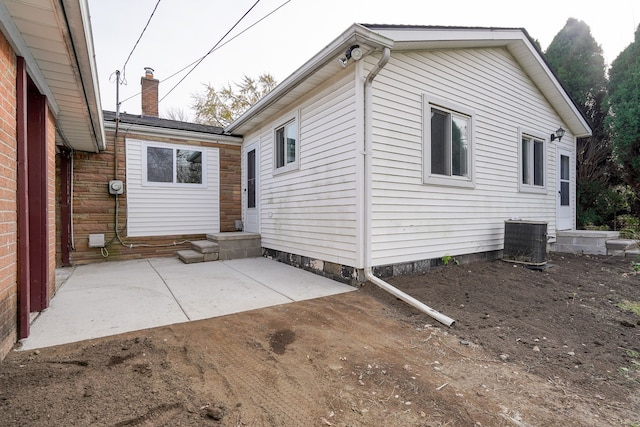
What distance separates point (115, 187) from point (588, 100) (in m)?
14.7

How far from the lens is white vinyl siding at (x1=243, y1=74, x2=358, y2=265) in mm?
4328

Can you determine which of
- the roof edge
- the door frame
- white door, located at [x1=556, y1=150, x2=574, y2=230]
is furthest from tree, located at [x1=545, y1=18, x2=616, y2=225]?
the roof edge

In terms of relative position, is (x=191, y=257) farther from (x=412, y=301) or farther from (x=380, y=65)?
(x=380, y=65)

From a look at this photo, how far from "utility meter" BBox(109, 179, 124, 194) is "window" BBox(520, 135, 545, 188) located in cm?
889

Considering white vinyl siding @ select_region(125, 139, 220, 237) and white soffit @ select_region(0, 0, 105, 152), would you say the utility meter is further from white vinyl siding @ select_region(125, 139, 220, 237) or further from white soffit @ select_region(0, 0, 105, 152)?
white soffit @ select_region(0, 0, 105, 152)

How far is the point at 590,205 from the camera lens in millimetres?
9797

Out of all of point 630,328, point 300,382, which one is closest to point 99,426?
point 300,382

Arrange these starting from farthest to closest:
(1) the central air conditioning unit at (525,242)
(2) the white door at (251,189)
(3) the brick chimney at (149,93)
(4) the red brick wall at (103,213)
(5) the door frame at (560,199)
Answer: (3) the brick chimney at (149,93) → (5) the door frame at (560,199) → (2) the white door at (251,189) → (4) the red brick wall at (103,213) → (1) the central air conditioning unit at (525,242)

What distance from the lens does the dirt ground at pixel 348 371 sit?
64.2 inches

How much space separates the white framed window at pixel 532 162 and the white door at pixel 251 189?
600 cm

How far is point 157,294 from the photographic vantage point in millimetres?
3896

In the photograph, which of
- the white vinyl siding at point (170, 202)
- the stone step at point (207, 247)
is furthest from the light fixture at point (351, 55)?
the white vinyl siding at point (170, 202)

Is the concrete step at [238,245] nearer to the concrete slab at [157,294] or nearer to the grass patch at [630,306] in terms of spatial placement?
the concrete slab at [157,294]

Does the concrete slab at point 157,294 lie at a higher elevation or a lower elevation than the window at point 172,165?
lower
